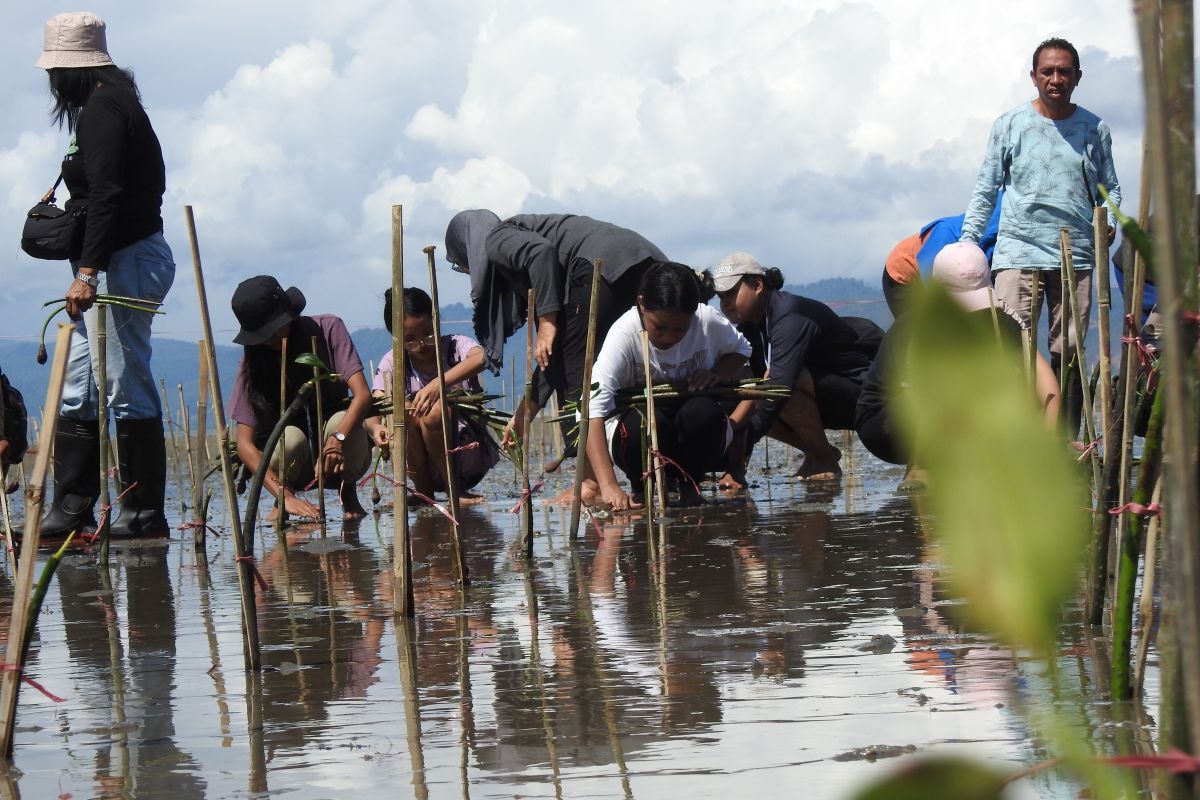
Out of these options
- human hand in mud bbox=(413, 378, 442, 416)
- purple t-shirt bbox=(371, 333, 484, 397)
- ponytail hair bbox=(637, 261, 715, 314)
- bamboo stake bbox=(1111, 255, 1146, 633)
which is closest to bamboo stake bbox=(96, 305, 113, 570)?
human hand in mud bbox=(413, 378, 442, 416)

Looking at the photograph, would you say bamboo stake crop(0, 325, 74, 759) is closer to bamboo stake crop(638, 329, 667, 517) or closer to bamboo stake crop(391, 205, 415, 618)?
bamboo stake crop(391, 205, 415, 618)

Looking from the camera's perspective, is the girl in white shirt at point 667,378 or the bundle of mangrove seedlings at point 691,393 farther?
the bundle of mangrove seedlings at point 691,393

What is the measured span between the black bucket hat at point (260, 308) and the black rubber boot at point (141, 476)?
793 mm

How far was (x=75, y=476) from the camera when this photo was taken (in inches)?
229

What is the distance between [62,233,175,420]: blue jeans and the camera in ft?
17.8

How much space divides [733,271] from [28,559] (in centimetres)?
544

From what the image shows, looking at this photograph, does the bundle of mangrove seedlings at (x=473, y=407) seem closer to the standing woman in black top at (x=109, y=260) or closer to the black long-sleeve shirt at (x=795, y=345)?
the black long-sleeve shirt at (x=795, y=345)

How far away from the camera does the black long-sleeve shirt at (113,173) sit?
17.0 ft

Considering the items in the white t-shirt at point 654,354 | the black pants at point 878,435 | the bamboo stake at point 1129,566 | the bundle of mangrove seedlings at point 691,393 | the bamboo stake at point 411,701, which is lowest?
the bamboo stake at point 411,701

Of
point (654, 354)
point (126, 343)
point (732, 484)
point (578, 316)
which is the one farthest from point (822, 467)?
point (126, 343)

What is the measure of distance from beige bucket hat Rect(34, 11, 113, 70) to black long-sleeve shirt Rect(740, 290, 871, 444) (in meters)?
3.53

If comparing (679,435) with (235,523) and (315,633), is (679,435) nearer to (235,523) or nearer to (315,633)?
(315,633)

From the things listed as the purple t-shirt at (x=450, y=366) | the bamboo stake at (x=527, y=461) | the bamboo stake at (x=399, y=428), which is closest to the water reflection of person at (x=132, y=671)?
the bamboo stake at (x=399, y=428)

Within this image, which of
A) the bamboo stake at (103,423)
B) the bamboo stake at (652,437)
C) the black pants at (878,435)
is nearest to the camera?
the bamboo stake at (103,423)
